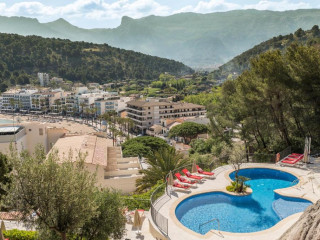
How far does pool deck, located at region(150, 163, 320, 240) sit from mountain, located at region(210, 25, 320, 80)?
35287 mm

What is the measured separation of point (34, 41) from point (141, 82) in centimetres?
7199

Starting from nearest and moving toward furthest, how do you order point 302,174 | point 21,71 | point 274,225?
point 274,225, point 302,174, point 21,71

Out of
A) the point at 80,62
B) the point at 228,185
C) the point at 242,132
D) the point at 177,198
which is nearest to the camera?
Answer: the point at 177,198

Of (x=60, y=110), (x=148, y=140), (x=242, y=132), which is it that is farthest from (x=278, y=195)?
(x=60, y=110)

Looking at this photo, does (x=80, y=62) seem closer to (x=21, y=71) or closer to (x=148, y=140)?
(x=21, y=71)

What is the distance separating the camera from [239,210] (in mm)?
14969

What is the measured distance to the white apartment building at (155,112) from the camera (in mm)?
79312

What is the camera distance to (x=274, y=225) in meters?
12.6

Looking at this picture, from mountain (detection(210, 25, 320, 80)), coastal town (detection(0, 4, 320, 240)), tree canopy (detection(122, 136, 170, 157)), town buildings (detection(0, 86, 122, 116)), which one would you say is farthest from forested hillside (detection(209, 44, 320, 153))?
town buildings (detection(0, 86, 122, 116))

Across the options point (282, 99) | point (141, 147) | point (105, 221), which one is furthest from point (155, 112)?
point (105, 221)

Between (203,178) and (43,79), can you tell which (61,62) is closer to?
(43,79)

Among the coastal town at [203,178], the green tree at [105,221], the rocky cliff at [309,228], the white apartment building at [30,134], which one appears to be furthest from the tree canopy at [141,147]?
the rocky cliff at [309,228]

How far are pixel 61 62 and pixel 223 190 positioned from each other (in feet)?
575

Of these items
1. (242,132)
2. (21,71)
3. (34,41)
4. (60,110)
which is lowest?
(60,110)
